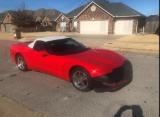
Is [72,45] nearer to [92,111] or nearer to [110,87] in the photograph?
[110,87]

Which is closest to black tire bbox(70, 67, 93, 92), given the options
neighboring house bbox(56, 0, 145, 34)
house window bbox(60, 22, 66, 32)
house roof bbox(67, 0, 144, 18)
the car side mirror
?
the car side mirror

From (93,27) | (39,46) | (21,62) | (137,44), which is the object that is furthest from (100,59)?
(93,27)

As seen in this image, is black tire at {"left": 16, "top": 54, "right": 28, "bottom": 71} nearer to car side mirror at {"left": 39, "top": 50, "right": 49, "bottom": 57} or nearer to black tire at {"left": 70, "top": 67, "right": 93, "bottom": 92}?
car side mirror at {"left": 39, "top": 50, "right": 49, "bottom": 57}

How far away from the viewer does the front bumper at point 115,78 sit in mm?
4484

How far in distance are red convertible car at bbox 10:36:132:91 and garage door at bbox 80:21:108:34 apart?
78.1 feet

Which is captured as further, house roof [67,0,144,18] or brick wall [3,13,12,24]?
brick wall [3,13,12,24]

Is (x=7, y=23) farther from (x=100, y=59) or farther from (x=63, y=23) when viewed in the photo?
(x=100, y=59)

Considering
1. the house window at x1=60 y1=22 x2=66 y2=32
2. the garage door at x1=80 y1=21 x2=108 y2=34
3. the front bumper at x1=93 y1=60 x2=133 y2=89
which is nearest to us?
the front bumper at x1=93 y1=60 x2=133 y2=89

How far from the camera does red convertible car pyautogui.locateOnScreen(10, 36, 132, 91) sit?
4.60 m

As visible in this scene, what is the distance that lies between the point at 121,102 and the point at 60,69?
202 cm

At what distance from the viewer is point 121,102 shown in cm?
426

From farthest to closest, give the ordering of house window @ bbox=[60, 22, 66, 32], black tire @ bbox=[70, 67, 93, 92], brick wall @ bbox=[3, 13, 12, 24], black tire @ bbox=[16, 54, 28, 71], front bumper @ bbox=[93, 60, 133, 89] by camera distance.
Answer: brick wall @ bbox=[3, 13, 12, 24] < house window @ bbox=[60, 22, 66, 32] < black tire @ bbox=[16, 54, 28, 71] < black tire @ bbox=[70, 67, 93, 92] < front bumper @ bbox=[93, 60, 133, 89]

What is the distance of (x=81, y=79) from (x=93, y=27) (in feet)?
86.4

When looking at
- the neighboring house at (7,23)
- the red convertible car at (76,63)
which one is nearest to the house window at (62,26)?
the neighboring house at (7,23)
